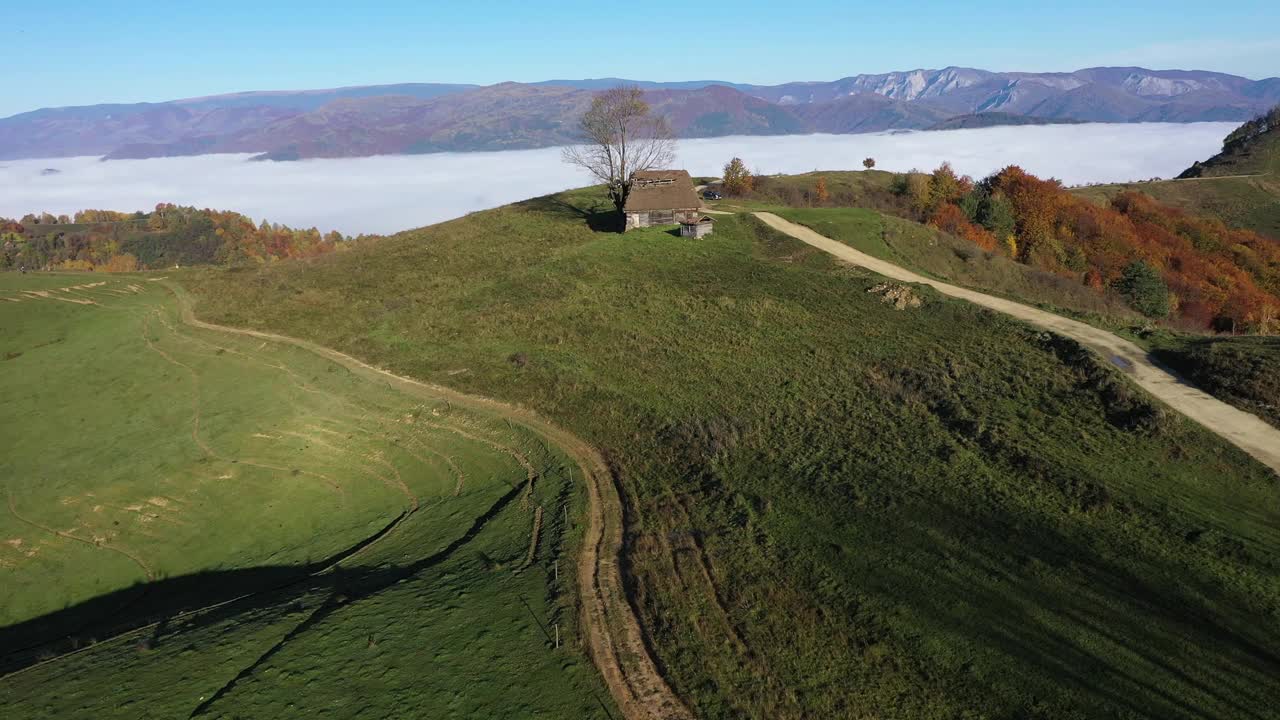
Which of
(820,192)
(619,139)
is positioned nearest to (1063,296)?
(820,192)

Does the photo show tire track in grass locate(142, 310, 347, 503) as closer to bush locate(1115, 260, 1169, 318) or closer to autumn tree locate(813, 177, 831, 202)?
bush locate(1115, 260, 1169, 318)

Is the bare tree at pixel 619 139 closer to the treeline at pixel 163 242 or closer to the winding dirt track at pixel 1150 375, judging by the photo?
the winding dirt track at pixel 1150 375

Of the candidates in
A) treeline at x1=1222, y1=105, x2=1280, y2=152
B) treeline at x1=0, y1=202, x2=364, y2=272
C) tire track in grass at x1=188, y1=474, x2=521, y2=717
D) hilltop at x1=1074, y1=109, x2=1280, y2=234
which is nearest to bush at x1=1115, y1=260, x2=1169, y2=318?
hilltop at x1=1074, y1=109, x2=1280, y2=234

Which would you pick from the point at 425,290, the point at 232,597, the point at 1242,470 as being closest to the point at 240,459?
the point at 232,597

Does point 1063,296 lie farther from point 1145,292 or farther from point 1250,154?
point 1250,154

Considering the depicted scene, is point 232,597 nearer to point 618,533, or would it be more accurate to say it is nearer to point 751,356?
point 618,533

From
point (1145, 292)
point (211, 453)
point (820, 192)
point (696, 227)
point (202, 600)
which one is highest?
point (820, 192)
